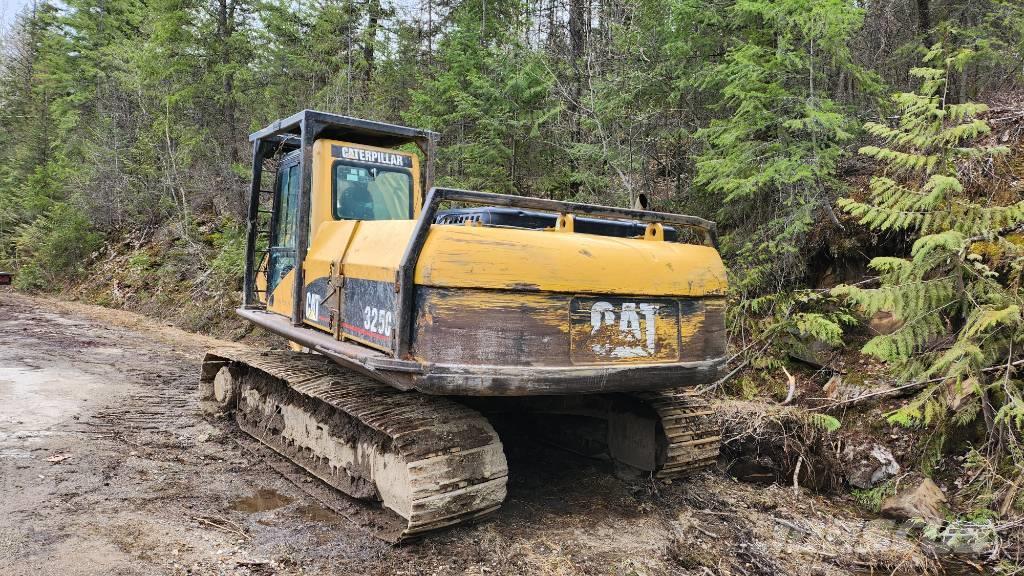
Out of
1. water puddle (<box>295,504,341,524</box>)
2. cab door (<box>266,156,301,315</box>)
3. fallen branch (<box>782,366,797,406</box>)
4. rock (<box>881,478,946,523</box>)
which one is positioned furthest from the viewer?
fallen branch (<box>782,366,797,406</box>)

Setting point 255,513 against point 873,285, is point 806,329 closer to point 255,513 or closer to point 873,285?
point 873,285

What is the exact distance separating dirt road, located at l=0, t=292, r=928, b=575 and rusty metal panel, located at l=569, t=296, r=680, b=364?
112 centimetres

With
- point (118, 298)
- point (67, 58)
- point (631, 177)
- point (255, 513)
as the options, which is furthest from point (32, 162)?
point (255, 513)

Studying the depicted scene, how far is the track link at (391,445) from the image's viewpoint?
12.1 feet

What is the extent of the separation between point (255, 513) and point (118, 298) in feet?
53.1

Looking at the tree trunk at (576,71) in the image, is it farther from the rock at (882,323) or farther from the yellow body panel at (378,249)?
the yellow body panel at (378,249)

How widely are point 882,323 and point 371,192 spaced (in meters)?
5.01

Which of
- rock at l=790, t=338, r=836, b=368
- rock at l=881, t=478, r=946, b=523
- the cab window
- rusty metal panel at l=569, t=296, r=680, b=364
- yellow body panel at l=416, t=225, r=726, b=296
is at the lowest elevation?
rock at l=881, t=478, r=946, b=523

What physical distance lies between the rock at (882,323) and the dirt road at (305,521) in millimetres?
2298

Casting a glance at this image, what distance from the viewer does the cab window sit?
5.24m

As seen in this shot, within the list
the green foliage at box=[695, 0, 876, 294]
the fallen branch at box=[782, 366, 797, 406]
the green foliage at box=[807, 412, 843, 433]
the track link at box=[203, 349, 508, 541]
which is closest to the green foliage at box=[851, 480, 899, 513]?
the green foliage at box=[807, 412, 843, 433]

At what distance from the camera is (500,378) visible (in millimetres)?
3516

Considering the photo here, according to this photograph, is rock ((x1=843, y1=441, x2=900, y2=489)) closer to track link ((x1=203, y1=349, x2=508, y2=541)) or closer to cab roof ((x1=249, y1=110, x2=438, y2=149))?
track link ((x1=203, y1=349, x2=508, y2=541))

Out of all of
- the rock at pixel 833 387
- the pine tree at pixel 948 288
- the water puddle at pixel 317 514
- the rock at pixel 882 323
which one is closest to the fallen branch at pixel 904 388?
the pine tree at pixel 948 288
